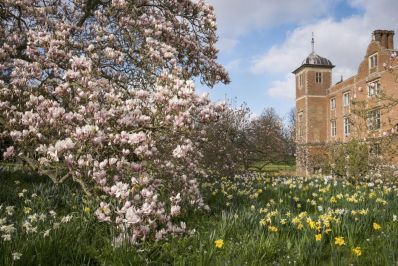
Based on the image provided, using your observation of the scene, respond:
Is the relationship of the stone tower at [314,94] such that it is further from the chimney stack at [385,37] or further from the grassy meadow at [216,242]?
the grassy meadow at [216,242]

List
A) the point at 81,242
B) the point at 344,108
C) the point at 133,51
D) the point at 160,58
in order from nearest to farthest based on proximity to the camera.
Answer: the point at 81,242 < the point at 160,58 < the point at 133,51 < the point at 344,108

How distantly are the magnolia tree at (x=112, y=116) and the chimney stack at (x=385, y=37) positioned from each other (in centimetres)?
3356

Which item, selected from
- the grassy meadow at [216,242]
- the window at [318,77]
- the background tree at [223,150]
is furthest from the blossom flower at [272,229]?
the window at [318,77]

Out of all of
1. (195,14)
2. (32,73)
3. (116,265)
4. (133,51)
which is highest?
(195,14)

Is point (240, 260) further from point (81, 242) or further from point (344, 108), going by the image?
point (344, 108)

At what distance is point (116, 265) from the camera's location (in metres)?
4.05

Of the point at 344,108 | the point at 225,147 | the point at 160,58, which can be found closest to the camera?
the point at 160,58

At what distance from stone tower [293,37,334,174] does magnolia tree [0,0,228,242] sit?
1450 inches

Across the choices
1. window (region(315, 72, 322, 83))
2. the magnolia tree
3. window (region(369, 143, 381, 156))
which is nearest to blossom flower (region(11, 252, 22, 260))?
the magnolia tree

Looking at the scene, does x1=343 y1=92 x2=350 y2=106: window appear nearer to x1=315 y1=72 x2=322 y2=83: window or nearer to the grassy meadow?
x1=315 y1=72 x2=322 y2=83: window

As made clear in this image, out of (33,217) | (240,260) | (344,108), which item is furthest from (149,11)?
(344,108)

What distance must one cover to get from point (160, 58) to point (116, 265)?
4702 millimetres

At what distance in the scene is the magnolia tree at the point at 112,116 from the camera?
186 inches

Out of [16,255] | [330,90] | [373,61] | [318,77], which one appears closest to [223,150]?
[16,255]
